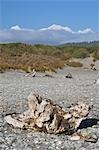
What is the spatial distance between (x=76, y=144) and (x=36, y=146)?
0.97 meters

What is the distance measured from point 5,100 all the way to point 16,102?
1.95ft

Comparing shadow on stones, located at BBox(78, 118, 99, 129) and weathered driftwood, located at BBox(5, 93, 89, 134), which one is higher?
weathered driftwood, located at BBox(5, 93, 89, 134)

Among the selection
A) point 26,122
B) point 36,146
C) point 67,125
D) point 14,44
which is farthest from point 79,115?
point 14,44

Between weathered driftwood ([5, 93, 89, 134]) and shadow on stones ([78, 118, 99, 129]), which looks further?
shadow on stones ([78, 118, 99, 129])

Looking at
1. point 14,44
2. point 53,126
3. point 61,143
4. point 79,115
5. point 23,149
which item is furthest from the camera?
point 14,44

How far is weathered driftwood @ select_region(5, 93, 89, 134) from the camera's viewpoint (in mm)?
10172

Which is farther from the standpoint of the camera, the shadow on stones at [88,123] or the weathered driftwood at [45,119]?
the shadow on stones at [88,123]

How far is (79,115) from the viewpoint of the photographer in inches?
435

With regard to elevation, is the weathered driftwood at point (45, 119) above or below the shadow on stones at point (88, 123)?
above

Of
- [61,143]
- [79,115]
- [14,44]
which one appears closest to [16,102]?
[79,115]

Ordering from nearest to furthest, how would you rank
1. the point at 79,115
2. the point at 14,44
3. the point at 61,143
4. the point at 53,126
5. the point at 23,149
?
the point at 23,149, the point at 61,143, the point at 53,126, the point at 79,115, the point at 14,44

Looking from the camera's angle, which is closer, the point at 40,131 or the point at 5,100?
the point at 40,131

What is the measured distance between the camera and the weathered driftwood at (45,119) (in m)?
10.2

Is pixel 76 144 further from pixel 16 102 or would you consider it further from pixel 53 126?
pixel 16 102
